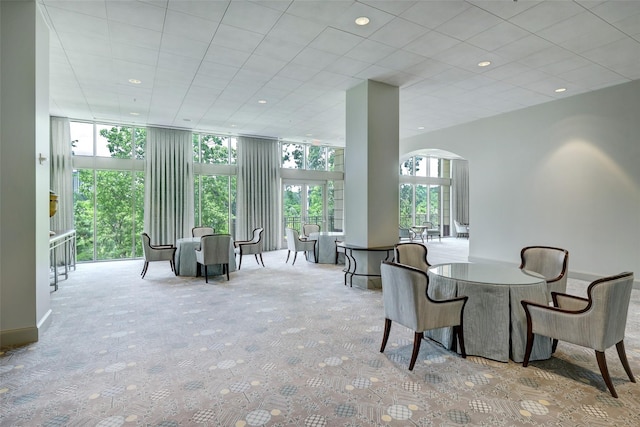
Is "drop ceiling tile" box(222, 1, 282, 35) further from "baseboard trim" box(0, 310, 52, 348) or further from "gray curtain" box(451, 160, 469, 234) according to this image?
"gray curtain" box(451, 160, 469, 234)

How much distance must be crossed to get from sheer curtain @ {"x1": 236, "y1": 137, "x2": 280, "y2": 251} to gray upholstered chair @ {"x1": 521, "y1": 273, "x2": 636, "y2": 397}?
8.67m

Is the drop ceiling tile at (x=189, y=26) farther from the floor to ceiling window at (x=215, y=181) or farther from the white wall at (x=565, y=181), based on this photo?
the white wall at (x=565, y=181)

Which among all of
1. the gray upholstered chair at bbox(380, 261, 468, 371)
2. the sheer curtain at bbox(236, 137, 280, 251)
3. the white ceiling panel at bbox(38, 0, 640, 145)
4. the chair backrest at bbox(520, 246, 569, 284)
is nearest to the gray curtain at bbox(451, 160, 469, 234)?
the white ceiling panel at bbox(38, 0, 640, 145)

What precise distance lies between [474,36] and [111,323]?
5904 mm

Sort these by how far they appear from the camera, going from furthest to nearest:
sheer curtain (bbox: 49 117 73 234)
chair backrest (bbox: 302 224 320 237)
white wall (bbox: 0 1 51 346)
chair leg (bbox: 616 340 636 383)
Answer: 1. chair backrest (bbox: 302 224 320 237)
2. sheer curtain (bbox: 49 117 73 234)
3. white wall (bbox: 0 1 51 346)
4. chair leg (bbox: 616 340 636 383)

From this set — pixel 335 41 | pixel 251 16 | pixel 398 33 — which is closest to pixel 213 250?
pixel 251 16

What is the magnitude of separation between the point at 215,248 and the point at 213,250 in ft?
0.17

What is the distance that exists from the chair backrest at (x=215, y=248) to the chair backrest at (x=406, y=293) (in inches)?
165

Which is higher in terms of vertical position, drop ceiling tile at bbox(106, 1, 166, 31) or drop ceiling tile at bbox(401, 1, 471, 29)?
drop ceiling tile at bbox(106, 1, 166, 31)

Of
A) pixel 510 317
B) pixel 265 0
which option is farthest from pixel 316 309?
pixel 265 0

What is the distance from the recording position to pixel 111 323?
4246 mm

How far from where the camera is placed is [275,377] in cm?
287

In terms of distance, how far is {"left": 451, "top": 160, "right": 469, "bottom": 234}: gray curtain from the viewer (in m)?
16.6

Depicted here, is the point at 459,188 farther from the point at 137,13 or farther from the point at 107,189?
the point at 137,13
